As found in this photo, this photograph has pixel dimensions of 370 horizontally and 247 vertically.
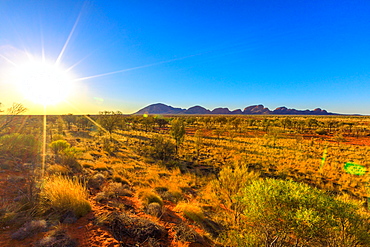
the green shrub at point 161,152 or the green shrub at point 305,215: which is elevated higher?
the green shrub at point 305,215

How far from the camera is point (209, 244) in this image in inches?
184

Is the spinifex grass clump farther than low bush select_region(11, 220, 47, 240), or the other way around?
the spinifex grass clump

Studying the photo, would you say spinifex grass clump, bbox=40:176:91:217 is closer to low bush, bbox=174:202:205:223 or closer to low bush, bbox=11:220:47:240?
low bush, bbox=11:220:47:240

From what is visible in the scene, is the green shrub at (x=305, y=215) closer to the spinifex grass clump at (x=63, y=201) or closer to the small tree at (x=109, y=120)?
the spinifex grass clump at (x=63, y=201)

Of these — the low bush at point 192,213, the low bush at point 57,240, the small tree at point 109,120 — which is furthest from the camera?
the small tree at point 109,120

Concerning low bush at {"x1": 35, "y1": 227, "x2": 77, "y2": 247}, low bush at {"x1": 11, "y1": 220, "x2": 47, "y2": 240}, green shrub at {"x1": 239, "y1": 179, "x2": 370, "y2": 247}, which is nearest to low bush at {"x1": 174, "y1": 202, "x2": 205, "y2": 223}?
green shrub at {"x1": 239, "y1": 179, "x2": 370, "y2": 247}

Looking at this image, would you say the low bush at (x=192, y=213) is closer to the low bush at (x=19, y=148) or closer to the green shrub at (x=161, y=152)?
the green shrub at (x=161, y=152)

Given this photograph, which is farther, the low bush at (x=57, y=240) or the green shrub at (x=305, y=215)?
the low bush at (x=57, y=240)

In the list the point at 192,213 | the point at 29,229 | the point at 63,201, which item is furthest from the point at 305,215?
the point at 63,201

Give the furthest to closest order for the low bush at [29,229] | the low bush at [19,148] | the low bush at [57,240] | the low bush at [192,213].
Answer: the low bush at [19,148] < the low bush at [192,213] < the low bush at [29,229] < the low bush at [57,240]

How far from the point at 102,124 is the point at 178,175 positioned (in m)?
20.7

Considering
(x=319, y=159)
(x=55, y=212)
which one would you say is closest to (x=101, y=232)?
(x=55, y=212)

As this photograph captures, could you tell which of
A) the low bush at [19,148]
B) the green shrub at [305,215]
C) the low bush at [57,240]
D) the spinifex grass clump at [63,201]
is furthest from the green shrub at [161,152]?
the green shrub at [305,215]

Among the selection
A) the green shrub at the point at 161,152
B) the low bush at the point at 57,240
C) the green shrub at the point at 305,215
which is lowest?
the green shrub at the point at 161,152
